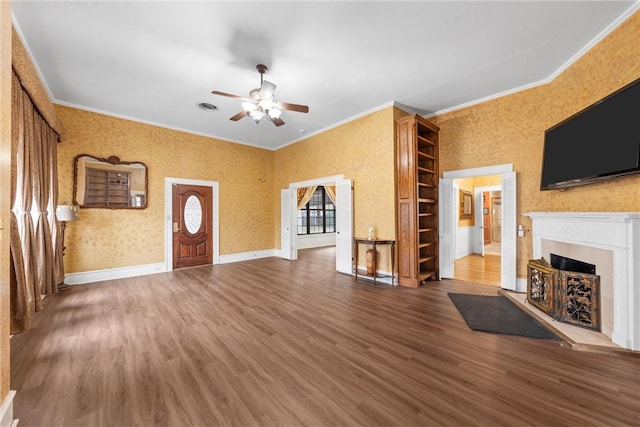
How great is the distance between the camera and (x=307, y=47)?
3.03 meters

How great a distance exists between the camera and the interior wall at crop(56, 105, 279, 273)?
4656 millimetres

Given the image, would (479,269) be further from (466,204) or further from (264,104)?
(264,104)

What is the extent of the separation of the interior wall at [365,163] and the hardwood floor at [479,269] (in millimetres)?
1728

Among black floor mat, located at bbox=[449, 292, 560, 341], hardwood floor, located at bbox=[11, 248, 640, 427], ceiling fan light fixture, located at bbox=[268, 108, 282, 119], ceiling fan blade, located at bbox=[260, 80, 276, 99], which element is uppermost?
ceiling fan blade, located at bbox=[260, 80, 276, 99]

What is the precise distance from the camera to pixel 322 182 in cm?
601

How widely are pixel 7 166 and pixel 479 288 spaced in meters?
5.64

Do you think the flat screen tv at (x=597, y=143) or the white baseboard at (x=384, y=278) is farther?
the white baseboard at (x=384, y=278)

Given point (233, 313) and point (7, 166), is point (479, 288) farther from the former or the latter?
point (7, 166)

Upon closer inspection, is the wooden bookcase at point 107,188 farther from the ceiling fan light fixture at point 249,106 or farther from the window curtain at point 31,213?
the ceiling fan light fixture at point 249,106

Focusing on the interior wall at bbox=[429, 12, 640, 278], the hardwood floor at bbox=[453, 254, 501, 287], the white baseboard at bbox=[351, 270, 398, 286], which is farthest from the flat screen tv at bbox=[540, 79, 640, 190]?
the white baseboard at bbox=[351, 270, 398, 286]

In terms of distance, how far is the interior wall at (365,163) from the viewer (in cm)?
465

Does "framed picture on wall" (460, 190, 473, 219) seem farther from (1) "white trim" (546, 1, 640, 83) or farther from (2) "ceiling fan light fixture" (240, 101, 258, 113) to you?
(2) "ceiling fan light fixture" (240, 101, 258, 113)

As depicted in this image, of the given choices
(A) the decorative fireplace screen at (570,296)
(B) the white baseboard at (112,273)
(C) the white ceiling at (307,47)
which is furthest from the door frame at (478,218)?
(B) the white baseboard at (112,273)

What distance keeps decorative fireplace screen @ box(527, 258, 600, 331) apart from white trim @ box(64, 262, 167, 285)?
6833mm
